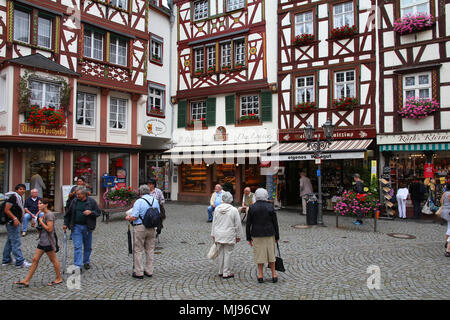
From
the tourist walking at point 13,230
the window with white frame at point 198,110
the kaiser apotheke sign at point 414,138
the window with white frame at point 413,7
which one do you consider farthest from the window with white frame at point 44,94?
the window with white frame at point 413,7

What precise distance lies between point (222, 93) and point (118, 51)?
5660mm

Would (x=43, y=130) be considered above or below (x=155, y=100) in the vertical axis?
below

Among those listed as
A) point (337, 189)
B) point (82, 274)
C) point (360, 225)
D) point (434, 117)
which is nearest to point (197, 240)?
point (82, 274)

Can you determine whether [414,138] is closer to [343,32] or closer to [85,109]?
[343,32]

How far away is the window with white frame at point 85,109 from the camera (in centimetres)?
1507

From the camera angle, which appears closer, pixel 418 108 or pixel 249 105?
pixel 418 108

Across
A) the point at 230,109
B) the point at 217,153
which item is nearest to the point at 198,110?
the point at 230,109

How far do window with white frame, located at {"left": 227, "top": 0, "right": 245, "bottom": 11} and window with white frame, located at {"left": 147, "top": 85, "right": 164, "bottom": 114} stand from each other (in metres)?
5.96

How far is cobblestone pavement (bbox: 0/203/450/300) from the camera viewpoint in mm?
4980

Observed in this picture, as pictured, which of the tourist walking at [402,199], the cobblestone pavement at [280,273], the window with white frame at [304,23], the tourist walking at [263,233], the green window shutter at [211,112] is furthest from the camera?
the green window shutter at [211,112]

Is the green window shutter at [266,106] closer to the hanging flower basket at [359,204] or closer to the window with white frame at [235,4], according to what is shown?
the window with white frame at [235,4]

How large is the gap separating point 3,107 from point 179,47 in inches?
400

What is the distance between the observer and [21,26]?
13.0 meters

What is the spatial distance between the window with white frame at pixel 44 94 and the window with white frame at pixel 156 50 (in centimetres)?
653
